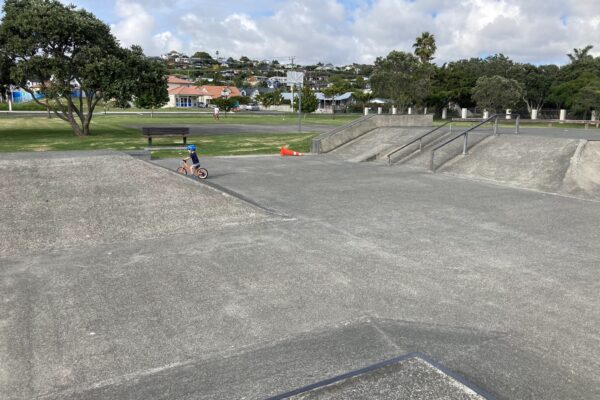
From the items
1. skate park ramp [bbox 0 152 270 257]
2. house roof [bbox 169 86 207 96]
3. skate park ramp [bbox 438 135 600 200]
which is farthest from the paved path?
house roof [bbox 169 86 207 96]

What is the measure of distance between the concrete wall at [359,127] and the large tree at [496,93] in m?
38.4

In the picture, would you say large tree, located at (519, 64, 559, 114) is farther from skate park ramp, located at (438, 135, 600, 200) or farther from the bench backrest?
the bench backrest

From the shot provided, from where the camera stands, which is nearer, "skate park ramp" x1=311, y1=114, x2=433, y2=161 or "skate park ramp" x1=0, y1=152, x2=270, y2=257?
"skate park ramp" x1=0, y1=152, x2=270, y2=257

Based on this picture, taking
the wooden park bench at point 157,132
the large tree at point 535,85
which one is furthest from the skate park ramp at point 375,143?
the large tree at point 535,85

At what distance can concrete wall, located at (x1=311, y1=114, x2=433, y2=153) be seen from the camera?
21703 millimetres

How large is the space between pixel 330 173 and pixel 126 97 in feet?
52.9

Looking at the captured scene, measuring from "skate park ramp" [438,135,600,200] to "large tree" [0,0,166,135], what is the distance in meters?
19.1

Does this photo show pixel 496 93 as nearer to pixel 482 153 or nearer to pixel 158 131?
pixel 482 153

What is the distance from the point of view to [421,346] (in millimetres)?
4551

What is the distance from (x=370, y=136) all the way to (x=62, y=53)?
18288 millimetres

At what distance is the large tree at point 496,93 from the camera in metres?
57.4

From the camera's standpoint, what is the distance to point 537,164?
48.0ft

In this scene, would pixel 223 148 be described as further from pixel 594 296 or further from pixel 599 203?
pixel 594 296

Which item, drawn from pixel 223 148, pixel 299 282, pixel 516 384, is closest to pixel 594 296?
pixel 516 384
